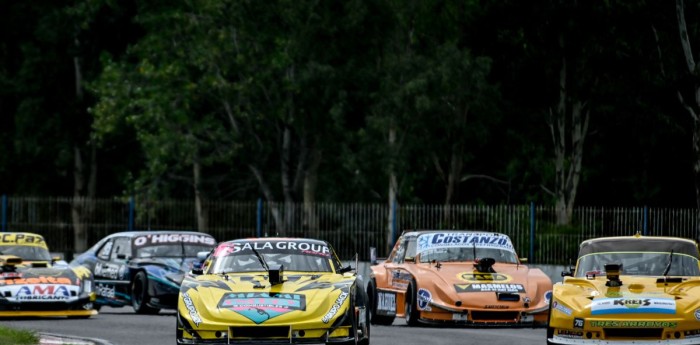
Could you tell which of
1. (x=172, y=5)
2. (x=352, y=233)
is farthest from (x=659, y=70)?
(x=172, y=5)

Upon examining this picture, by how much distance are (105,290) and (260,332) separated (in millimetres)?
12381

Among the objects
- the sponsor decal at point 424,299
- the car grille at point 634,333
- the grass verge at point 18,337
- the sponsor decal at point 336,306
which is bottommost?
the grass verge at point 18,337

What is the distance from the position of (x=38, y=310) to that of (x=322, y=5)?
2213cm

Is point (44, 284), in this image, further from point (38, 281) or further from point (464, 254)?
point (464, 254)

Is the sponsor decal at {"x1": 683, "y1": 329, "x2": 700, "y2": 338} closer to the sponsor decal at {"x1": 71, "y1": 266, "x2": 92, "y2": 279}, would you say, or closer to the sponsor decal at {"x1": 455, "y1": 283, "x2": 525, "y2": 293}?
the sponsor decal at {"x1": 455, "y1": 283, "x2": 525, "y2": 293}

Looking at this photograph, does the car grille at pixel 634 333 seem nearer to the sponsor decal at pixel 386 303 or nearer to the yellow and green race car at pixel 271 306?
the yellow and green race car at pixel 271 306

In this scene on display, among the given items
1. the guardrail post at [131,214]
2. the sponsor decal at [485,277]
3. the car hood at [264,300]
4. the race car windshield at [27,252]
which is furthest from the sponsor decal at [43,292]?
the guardrail post at [131,214]

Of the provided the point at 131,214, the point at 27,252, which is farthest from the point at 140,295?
the point at 131,214

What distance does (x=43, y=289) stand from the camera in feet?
78.3

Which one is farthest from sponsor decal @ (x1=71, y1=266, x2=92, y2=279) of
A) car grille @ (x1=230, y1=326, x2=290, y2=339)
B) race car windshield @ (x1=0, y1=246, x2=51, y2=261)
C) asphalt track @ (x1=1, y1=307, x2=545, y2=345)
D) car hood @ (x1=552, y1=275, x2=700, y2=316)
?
car hood @ (x1=552, y1=275, x2=700, y2=316)

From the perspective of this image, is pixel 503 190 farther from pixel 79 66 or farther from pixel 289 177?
pixel 79 66

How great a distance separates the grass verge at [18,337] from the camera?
18156 mm

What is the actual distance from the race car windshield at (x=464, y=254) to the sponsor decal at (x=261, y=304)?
23.4 ft

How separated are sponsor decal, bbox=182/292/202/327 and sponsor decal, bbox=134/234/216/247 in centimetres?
1124
